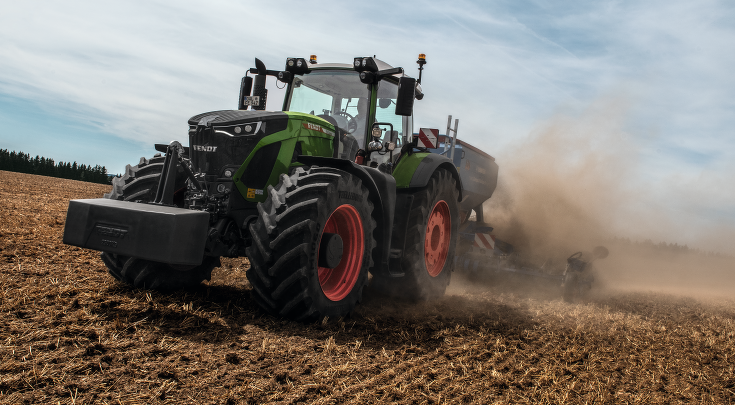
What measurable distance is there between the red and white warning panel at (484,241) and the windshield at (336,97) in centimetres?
383

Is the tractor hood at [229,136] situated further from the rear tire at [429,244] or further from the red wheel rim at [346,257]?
the rear tire at [429,244]

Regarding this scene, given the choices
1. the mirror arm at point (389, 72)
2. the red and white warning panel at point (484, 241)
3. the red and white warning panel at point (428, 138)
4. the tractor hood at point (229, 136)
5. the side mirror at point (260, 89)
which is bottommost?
the red and white warning panel at point (484, 241)

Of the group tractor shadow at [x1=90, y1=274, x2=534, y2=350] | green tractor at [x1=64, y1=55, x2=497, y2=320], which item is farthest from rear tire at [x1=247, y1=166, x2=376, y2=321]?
tractor shadow at [x1=90, y1=274, x2=534, y2=350]

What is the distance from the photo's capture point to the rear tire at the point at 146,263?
472cm

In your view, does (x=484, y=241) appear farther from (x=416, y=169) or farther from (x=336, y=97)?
(x=336, y=97)

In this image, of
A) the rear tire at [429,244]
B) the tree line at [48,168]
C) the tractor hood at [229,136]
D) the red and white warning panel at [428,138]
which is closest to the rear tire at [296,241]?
the tractor hood at [229,136]

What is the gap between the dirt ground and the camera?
116 inches

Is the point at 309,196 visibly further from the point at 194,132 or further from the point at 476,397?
the point at 476,397

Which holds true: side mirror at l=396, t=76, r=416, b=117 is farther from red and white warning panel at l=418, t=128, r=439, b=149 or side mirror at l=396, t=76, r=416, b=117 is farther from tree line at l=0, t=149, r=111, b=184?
tree line at l=0, t=149, r=111, b=184

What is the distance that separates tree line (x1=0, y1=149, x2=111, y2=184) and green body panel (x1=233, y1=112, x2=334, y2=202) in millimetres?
38516

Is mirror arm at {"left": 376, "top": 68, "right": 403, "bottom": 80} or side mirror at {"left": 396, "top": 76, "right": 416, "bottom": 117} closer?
side mirror at {"left": 396, "top": 76, "right": 416, "bottom": 117}

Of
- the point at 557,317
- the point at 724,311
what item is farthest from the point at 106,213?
the point at 724,311

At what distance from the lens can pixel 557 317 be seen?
5.97 m

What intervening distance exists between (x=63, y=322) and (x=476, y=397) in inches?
109
